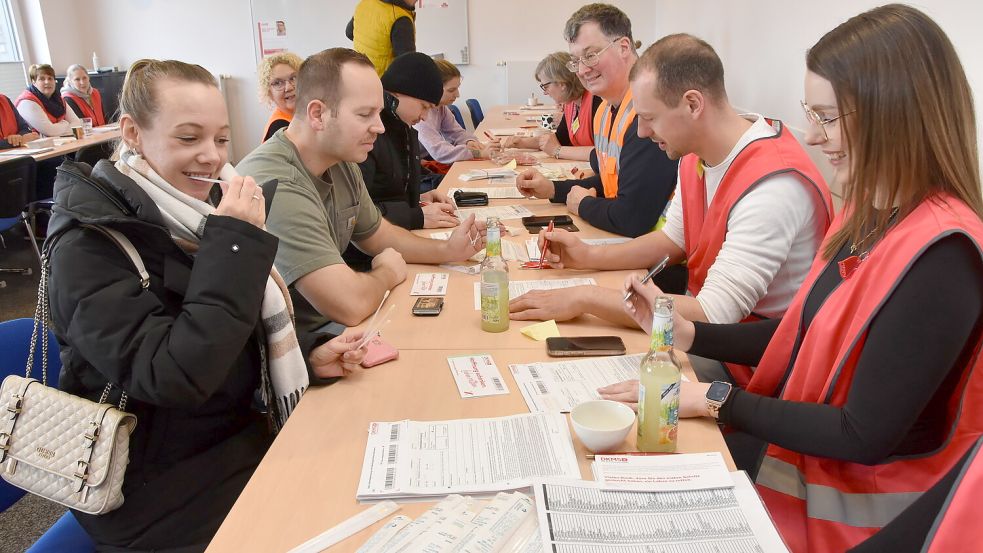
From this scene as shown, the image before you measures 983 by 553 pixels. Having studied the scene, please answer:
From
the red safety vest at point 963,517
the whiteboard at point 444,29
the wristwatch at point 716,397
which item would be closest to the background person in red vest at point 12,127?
Answer: the whiteboard at point 444,29

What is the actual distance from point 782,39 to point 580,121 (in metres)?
1.78

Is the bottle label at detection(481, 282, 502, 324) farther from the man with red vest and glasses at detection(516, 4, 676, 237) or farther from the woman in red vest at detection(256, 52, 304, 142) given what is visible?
the woman in red vest at detection(256, 52, 304, 142)

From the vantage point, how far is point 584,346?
1558 mm

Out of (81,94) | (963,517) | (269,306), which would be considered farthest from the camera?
(81,94)

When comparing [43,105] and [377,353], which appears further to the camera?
[43,105]

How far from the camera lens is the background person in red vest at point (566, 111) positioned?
4.58m

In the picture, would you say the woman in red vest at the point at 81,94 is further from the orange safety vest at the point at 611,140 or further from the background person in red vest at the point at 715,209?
the background person in red vest at the point at 715,209

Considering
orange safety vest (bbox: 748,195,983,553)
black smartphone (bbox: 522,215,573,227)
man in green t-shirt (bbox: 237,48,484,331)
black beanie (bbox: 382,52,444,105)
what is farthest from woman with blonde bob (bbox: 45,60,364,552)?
black beanie (bbox: 382,52,444,105)

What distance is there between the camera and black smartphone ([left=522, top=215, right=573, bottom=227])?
272 centimetres

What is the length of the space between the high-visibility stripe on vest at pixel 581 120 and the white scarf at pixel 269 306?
11.3 feet

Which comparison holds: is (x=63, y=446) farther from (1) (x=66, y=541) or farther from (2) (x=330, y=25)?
(2) (x=330, y=25)

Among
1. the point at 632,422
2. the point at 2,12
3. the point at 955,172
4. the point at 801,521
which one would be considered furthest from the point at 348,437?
the point at 2,12

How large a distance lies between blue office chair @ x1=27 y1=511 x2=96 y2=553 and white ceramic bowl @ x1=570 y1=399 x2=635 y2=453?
3.22ft

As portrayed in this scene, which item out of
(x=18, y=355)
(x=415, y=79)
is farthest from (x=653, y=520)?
(x=415, y=79)
